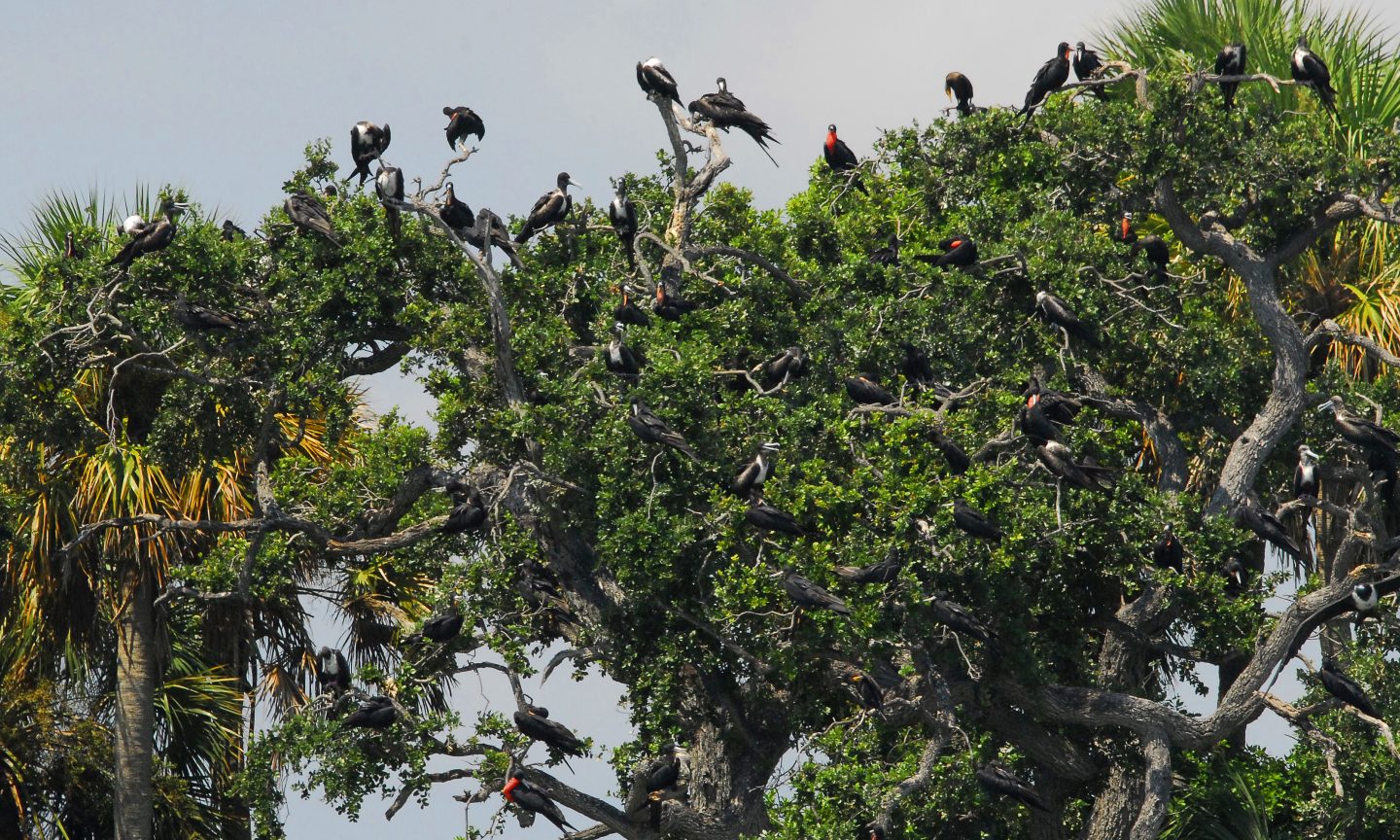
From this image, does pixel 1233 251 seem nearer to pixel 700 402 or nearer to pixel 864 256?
pixel 864 256

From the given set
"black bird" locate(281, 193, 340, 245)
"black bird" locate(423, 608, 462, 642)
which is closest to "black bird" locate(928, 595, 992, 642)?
"black bird" locate(423, 608, 462, 642)

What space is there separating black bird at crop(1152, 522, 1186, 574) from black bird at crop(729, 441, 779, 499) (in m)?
2.97

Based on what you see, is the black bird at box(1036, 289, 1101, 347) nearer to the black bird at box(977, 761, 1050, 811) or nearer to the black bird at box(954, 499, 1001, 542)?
the black bird at box(954, 499, 1001, 542)

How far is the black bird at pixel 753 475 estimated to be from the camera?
49.9 ft

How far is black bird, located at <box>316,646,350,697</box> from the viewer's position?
54.8 feet

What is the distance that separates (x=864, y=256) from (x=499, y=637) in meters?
4.53

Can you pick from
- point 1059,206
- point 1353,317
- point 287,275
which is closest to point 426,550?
point 287,275

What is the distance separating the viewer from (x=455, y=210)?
16.5 meters

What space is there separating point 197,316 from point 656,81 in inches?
168

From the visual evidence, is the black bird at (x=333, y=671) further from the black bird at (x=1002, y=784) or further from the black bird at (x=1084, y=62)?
the black bird at (x=1084, y=62)

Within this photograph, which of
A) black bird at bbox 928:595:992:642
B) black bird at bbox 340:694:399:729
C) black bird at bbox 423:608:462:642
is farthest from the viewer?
black bird at bbox 423:608:462:642

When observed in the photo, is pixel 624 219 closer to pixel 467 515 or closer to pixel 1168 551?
pixel 467 515

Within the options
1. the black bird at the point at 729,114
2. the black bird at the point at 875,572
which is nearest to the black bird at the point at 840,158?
the black bird at the point at 729,114

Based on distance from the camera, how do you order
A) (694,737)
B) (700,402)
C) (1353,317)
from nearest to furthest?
(700,402) < (694,737) < (1353,317)
